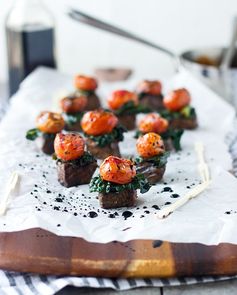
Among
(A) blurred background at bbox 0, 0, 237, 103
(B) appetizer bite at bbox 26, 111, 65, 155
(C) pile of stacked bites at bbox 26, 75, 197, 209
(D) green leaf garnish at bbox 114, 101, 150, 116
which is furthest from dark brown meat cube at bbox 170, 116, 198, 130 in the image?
(A) blurred background at bbox 0, 0, 237, 103

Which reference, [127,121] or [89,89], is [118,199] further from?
[89,89]

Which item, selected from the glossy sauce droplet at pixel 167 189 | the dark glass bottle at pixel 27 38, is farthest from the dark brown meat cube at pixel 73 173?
the dark glass bottle at pixel 27 38

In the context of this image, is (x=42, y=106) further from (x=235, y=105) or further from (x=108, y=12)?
(x=108, y=12)

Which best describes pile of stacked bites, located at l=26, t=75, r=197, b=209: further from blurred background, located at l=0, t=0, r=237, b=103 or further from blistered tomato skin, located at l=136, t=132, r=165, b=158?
blurred background, located at l=0, t=0, r=237, b=103

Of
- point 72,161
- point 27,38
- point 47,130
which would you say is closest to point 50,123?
point 47,130

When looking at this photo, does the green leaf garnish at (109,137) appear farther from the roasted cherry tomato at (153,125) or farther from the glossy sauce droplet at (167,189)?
the glossy sauce droplet at (167,189)

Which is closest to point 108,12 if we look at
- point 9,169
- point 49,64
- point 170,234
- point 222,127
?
point 49,64
